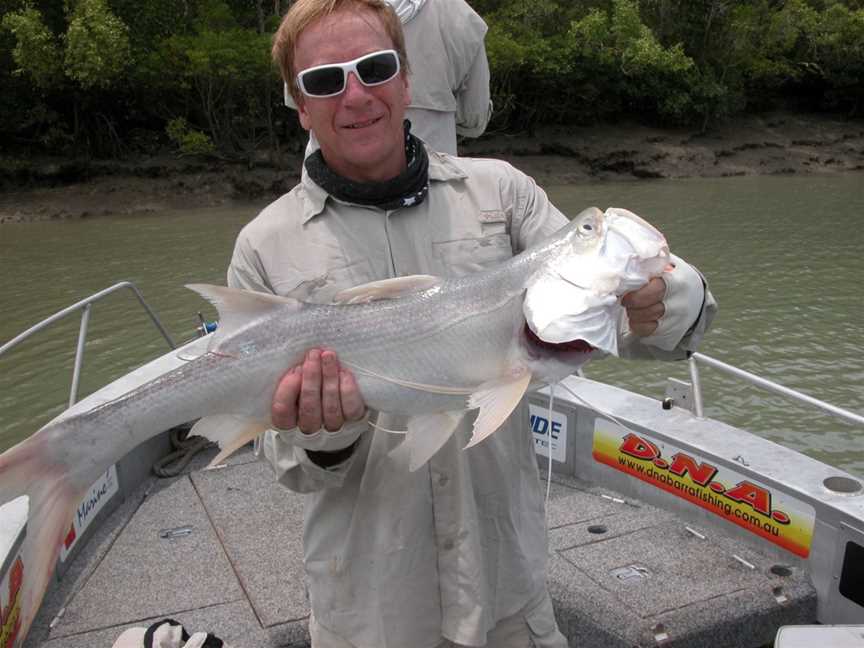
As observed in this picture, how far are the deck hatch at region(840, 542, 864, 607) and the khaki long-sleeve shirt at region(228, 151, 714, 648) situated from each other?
1.97 m

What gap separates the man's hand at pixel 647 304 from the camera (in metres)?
2.27

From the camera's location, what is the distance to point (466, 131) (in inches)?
216

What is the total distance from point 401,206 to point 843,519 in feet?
8.86

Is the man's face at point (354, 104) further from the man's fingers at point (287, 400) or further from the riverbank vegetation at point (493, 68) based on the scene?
the riverbank vegetation at point (493, 68)

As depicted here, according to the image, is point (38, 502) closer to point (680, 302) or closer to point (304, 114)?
point (304, 114)

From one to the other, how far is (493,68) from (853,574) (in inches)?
1265

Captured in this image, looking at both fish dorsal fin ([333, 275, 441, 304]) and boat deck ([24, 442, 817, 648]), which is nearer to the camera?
fish dorsal fin ([333, 275, 441, 304])

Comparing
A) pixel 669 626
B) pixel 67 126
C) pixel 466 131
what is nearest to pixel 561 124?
pixel 67 126

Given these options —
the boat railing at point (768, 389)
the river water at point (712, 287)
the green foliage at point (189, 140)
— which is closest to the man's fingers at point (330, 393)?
the boat railing at point (768, 389)

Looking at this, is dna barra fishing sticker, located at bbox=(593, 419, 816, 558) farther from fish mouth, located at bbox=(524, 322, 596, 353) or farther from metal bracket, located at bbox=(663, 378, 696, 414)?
fish mouth, located at bbox=(524, 322, 596, 353)

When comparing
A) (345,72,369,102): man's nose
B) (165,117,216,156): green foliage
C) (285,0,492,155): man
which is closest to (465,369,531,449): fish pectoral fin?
(345,72,369,102): man's nose

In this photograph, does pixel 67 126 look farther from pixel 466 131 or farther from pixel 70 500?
pixel 70 500

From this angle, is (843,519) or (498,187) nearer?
(498,187)

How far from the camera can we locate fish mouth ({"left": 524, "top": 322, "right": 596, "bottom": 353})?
7.56ft
